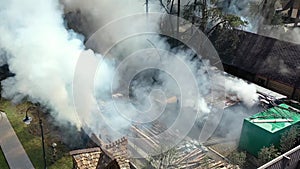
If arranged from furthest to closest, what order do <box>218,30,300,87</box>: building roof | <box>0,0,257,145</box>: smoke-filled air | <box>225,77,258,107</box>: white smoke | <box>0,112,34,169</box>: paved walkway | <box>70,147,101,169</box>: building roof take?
<box>218,30,300,87</box>: building roof
<box>225,77,258,107</box>: white smoke
<box>0,0,257,145</box>: smoke-filled air
<box>0,112,34,169</box>: paved walkway
<box>70,147,101,169</box>: building roof

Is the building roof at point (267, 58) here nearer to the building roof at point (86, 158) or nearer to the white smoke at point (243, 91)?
the white smoke at point (243, 91)

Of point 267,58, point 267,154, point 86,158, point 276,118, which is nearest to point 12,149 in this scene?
point 86,158

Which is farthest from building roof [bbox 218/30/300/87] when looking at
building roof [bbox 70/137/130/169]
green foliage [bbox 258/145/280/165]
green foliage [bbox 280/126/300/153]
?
building roof [bbox 70/137/130/169]

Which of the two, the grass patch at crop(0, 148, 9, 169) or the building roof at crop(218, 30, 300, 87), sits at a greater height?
the building roof at crop(218, 30, 300, 87)

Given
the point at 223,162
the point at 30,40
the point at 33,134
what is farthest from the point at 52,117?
the point at 223,162

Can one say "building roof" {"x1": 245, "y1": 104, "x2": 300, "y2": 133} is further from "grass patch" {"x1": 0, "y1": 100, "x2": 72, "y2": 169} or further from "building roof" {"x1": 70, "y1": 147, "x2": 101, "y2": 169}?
"grass patch" {"x1": 0, "y1": 100, "x2": 72, "y2": 169}

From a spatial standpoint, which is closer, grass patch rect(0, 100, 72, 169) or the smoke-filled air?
grass patch rect(0, 100, 72, 169)

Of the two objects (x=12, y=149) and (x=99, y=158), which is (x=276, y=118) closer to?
(x=99, y=158)
